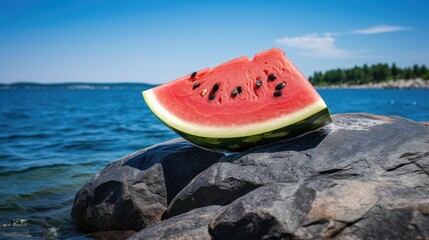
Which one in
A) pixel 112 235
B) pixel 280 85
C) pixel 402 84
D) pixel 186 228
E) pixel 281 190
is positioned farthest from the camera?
pixel 402 84

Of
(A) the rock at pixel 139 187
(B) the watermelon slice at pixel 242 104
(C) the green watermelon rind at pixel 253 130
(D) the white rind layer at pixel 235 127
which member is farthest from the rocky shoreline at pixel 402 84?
(D) the white rind layer at pixel 235 127

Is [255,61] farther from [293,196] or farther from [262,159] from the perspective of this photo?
[293,196]

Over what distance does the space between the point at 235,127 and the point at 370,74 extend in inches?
5612

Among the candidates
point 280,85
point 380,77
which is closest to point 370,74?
point 380,77

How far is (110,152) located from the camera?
451 inches

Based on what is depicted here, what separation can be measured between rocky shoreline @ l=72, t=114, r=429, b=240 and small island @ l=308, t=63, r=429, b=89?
12787 centimetres

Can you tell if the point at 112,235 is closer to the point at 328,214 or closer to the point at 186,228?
the point at 186,228

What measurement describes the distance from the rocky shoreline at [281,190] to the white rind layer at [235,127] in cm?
26

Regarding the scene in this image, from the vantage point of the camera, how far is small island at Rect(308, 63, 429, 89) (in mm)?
121875

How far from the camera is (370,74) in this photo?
13538 cm

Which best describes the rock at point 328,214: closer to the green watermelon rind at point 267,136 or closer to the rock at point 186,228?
the rock at point 186,228

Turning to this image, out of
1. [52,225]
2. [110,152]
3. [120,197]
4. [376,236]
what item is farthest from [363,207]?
[110,152]

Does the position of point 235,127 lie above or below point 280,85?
below

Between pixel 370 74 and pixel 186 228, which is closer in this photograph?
pixel 186 228
